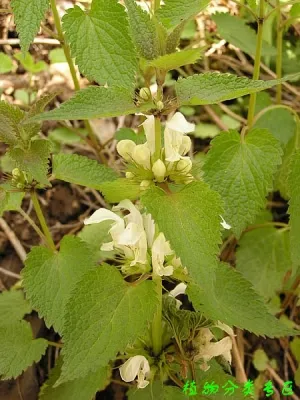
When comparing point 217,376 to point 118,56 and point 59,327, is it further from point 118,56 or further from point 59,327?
point 118,56

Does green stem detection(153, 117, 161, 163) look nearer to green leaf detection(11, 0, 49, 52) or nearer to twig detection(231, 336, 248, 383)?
green leaf detection(11, 0, 49, 52)

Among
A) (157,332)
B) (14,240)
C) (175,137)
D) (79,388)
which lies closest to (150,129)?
(175,137)

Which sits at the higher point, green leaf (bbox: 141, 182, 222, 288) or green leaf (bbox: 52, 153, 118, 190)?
green leaf (bbox: 141, 182, 222, 288)

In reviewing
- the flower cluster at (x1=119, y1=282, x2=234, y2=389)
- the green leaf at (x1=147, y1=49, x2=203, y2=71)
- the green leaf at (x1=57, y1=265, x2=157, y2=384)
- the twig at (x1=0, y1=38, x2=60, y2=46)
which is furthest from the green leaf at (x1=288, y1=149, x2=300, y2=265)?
the twig at (x1=0, y1=38, x2=60, y2=46)

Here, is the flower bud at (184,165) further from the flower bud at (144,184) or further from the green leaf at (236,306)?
the green leaf at (236,306)

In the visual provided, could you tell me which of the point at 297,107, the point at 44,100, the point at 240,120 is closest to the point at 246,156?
the point at 44,100
